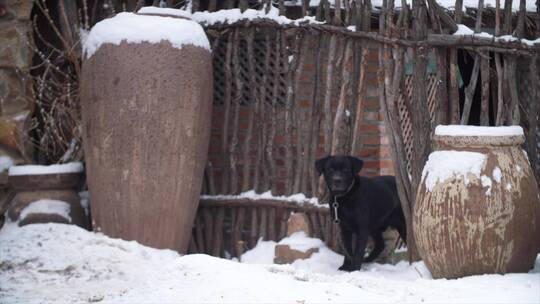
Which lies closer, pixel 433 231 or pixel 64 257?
pixel 433 231

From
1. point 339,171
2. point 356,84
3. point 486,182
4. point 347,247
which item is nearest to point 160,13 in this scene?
point 356,84

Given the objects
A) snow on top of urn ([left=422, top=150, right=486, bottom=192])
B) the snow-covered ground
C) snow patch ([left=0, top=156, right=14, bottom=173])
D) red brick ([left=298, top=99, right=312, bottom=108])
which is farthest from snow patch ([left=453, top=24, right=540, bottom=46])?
snow patch ([left=0, top=156, right=14, bottom=173])

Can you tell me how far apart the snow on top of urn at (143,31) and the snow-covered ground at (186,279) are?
51.1 inches

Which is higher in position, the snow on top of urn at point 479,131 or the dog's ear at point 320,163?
the snow on top of urn at point 479,131

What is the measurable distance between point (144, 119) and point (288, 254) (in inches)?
51.3

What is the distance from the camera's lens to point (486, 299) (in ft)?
11.6

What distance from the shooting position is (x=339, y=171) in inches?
188

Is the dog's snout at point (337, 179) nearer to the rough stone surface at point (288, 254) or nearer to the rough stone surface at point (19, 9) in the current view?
the rough stone surface at point (288, 254)

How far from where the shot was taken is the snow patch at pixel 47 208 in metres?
5.50

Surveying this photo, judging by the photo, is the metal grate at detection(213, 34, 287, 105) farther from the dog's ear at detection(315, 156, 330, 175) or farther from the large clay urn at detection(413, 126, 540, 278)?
the large clay urn at detection(413, 126, 540, 278)

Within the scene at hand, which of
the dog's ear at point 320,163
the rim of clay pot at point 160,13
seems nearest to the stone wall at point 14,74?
the rim of clay pot at point 160,13

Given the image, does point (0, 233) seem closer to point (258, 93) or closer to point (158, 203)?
point (158, 203)

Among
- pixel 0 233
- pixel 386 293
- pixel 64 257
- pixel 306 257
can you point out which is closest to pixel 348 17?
pixel 306 257

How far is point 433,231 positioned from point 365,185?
1.00 metres
